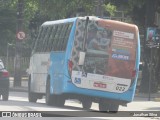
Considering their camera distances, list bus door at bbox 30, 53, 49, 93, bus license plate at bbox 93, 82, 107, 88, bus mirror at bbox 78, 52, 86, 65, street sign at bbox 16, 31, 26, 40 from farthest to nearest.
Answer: street sign at bbox 16, 31, 26, 40 → bus door at bbox 30, 53, 49, 93 → bus license plate at bbox 93, 82, 107, 88 → bus mirror at bbox 78, 52, 86, 65

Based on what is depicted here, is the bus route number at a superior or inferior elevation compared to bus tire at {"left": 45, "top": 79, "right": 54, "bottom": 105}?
superior

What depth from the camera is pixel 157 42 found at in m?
31.5

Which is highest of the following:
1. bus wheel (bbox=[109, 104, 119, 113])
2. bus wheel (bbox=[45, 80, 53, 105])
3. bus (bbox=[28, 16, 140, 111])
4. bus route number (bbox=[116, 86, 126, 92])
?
bus (bbox=[28, 16, 140, 111])

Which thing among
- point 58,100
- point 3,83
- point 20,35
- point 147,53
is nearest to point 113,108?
point 58,100

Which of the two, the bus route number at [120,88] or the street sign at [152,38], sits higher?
the street sign at [152,38]

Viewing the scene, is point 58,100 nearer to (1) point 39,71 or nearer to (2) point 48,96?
(2) point 48,96

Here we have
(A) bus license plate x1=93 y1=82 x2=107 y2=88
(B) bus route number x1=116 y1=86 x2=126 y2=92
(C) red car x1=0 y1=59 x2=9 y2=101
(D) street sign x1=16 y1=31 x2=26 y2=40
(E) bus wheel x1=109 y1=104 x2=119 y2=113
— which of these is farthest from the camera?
(D) street sign x1=16 y1=31 x2=26 y2=40

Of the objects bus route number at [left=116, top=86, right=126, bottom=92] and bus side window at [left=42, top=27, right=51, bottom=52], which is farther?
bus side window at [left=42, top=27, right=51, bottom=52]

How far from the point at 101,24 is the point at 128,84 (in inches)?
87.2

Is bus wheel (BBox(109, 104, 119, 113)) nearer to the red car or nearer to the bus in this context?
the bus

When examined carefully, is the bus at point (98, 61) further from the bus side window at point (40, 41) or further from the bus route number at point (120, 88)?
the bus side window at point (40, 41)

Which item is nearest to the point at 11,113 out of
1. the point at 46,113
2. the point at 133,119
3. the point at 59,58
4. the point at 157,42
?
the point at 46,113

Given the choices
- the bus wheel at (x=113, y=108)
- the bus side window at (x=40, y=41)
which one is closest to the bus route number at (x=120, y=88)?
the bus wheel at (x=113, y=108)

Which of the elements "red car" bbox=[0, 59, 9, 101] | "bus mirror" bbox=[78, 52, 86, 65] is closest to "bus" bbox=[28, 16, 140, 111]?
"bus mirror" bbox=[78, 52, 86, 65]
